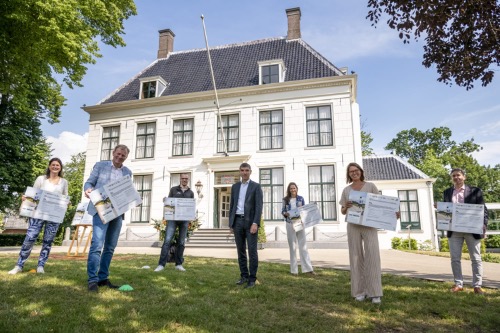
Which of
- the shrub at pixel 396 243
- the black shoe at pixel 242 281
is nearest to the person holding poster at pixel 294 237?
the black shoe at pixel 242 281

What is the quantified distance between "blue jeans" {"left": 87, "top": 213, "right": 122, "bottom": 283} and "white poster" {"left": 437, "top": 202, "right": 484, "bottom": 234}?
196 inches

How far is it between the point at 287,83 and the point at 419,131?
39815mm

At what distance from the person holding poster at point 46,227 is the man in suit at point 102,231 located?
1495 mm

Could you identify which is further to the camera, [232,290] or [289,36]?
[289,36]

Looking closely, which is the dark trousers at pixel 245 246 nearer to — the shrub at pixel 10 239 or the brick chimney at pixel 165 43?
the brick chimney at pixel 165 43

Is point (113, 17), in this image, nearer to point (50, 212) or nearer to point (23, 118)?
point (50, 212)

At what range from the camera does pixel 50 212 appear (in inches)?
221

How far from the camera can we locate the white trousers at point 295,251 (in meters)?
6.71

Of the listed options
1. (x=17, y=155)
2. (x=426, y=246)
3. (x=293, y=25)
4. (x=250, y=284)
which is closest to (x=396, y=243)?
(x=426, y=246)

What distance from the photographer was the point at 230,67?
21641mm

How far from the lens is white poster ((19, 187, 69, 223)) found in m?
5.45

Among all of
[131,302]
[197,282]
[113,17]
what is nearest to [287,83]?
[113,17]

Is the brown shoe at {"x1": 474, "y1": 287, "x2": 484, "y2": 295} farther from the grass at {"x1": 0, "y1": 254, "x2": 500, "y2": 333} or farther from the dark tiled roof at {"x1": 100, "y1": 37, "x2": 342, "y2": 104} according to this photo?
the dark tiled roof at {"x1": 100, "y1": 37, "x2": 342, "y2": 104}

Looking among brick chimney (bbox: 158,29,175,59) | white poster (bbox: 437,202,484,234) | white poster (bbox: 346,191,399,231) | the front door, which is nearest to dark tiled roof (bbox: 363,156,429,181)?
the front door
